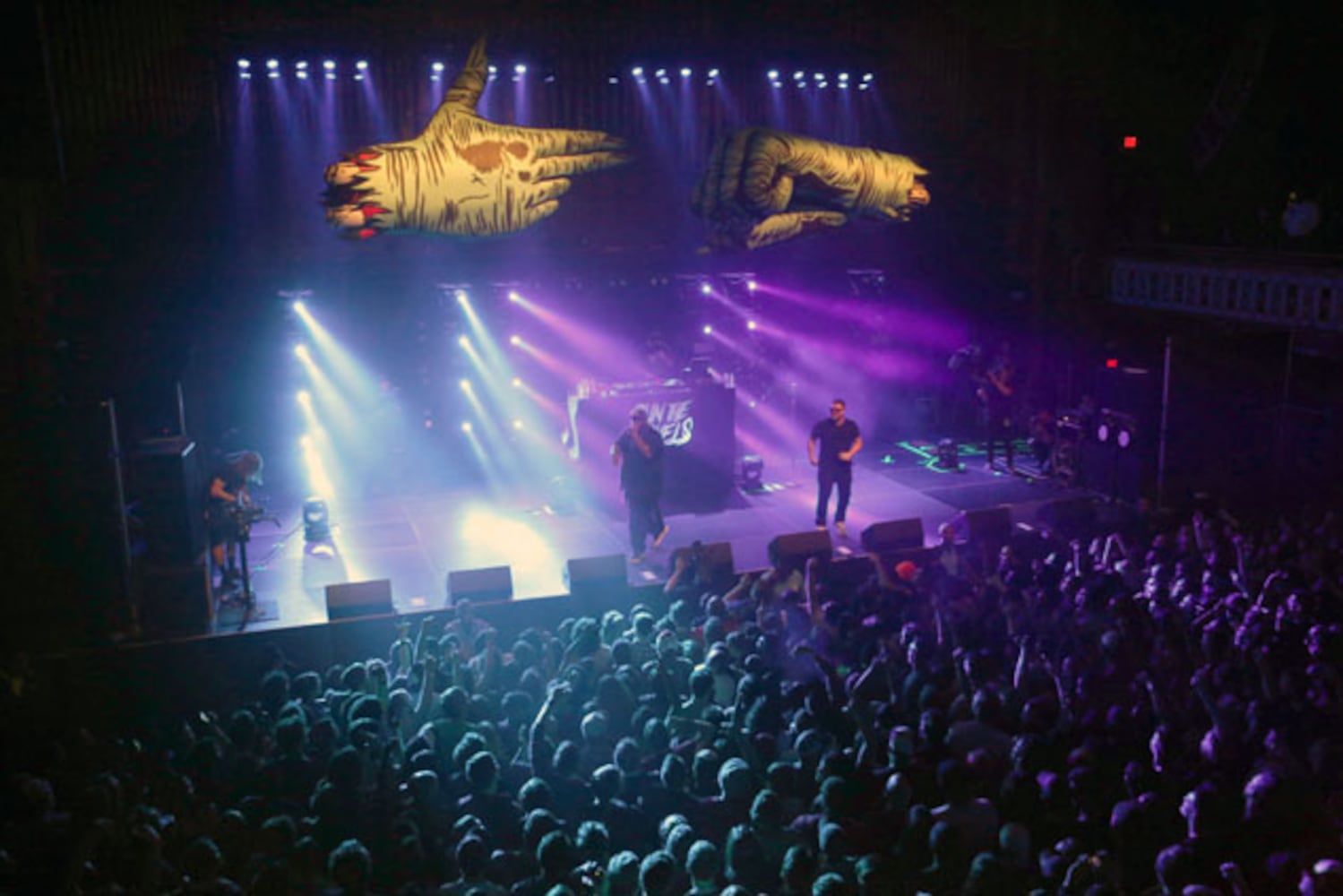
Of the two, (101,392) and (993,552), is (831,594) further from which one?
(101,392)

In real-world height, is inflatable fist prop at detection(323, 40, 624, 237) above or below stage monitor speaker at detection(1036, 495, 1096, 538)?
above

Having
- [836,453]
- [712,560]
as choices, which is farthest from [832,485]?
[712,560]

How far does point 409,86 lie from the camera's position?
14.3 metres

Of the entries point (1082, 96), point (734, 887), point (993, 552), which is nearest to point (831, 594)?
point (993, 552)

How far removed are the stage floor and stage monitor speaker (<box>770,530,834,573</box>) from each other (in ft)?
3.39

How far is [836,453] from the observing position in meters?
11.5

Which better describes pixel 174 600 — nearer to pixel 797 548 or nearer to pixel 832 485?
pixel 797 548

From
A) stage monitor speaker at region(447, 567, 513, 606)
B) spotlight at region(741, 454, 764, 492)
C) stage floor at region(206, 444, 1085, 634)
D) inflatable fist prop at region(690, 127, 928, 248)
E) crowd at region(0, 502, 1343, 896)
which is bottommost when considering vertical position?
stage floor at region(206, 444, 1085, 634)

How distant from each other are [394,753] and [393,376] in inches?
396

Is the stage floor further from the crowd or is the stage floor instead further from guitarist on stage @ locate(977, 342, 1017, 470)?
the crowd

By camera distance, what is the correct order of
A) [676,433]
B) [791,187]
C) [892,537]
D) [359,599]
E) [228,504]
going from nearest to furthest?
[359,599], [228,504], [892,537], [676,433], [791,187]

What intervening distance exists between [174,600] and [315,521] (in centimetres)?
260

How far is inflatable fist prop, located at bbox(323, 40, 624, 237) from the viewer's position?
12273mm

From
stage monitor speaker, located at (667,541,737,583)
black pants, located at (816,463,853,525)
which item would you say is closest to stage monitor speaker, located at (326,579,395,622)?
stage monitor speaker, located at (667,541,737,583)
